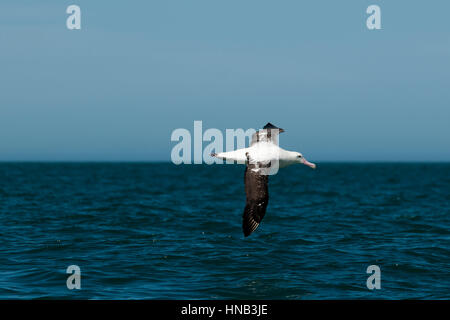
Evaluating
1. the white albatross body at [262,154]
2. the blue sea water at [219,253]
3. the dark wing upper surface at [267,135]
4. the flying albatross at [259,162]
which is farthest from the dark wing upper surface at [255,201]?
the blue sea water at [219,253]

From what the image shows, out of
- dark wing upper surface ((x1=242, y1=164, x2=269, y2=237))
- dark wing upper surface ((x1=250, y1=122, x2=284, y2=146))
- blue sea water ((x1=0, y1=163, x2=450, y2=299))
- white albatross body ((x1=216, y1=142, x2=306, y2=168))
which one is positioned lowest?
blue sea water ((x1=0, y1=163, x2=450, y2=299))

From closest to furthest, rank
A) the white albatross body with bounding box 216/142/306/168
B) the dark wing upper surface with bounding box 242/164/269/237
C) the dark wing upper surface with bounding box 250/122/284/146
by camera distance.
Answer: the dark wing upper surface with bounding box 242/164/269/237, the white albatross body with bounding box 216/142/306/168, the dark wing upper surface with bounding box 250/122/284/146

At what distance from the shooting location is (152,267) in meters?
16.6

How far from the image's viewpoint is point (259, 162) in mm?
13516

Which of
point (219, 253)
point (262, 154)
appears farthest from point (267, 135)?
point (219, 253)

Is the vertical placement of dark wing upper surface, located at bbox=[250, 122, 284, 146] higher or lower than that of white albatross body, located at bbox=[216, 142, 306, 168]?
higher

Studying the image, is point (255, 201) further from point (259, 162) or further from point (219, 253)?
point (219, 253)

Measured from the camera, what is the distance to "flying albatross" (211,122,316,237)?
515 inches

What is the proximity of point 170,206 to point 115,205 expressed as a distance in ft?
11.2

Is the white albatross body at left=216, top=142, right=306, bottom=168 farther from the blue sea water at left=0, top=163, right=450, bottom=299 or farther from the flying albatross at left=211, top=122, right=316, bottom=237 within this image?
the blue sea water at left=0, top=163, right=450, bottom=299

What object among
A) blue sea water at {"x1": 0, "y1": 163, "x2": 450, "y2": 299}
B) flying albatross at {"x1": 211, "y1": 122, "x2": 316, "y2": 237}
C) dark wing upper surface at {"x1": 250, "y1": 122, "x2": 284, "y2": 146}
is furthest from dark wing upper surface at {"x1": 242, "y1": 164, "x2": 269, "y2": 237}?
blue sea water at {"x1": 0, "y1": 163, "x2": 450, "y2": 299}

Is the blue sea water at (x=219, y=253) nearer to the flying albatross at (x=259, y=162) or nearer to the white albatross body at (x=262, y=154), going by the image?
the flying albatross at (x=259, y=162)

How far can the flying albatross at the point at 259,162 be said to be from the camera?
13070mm

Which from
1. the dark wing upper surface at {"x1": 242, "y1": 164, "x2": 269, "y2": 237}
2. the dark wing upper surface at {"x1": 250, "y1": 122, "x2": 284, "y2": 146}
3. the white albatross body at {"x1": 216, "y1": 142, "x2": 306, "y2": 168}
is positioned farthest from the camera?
the dark wing upper surface at {"x1": 250, "y1": 122, "x2": 284, "y2": 146}
